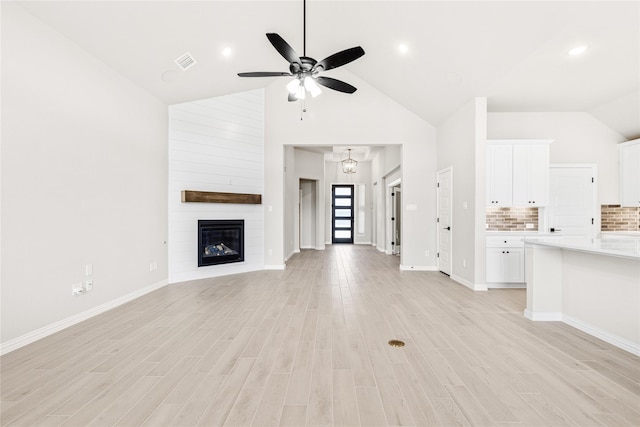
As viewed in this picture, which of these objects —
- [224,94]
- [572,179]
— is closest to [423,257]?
[572,179]

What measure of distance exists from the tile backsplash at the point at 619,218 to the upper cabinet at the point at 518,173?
1.55 metres

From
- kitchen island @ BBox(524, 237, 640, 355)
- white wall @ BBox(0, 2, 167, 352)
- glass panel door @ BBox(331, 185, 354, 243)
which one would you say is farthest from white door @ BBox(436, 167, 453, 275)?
glass panel door @ BBox(331, 185, 354, 243)

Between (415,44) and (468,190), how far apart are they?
2285 mm

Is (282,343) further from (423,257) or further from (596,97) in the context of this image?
(596,97)

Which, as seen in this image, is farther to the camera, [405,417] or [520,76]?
[520,76]

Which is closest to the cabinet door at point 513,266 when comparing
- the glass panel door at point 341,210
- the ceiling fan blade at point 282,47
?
the ceiling fan blade at point 282,47

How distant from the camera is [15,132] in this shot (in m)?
2.56

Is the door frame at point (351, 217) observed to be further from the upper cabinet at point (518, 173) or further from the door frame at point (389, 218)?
the upper cabinet at point (518, 173)

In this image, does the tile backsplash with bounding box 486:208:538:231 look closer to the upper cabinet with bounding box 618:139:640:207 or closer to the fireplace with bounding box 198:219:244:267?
the upper cabinet with bounding box 618:139:640:207

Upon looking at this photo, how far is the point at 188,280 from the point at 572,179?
22.5 feet

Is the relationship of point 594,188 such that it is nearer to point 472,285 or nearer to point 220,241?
point 472,285

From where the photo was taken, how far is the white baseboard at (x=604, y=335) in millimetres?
2458

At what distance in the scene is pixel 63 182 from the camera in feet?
9.89

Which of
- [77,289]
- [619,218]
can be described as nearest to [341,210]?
[619,218]
